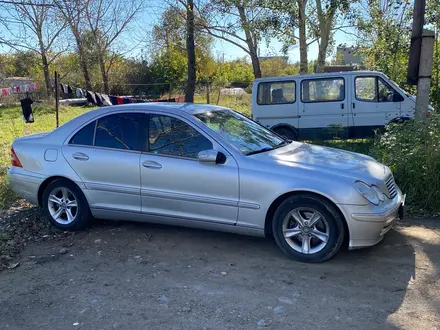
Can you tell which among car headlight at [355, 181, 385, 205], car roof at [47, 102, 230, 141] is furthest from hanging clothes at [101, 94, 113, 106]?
car headlight at [355, 181, 385, 205]

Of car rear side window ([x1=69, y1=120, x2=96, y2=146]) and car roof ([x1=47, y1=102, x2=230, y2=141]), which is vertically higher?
car roof ([x1=47, y1=102, x2=230, y2=141])

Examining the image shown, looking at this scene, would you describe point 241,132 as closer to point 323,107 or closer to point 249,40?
point 323,107

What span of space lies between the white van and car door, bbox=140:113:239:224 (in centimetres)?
621

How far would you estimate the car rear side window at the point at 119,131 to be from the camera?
5.06 meters

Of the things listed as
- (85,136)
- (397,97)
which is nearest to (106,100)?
(397,97)

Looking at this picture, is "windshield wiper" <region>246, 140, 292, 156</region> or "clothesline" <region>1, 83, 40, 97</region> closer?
"windshield wiper" <region>246, 140, 292, 156</region>

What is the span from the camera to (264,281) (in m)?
3.98

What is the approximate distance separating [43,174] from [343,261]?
11.9ft

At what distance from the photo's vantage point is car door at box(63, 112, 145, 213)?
496 centimetres

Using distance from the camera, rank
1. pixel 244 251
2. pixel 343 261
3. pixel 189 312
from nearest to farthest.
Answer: pixel 189 312, pixel 343 261, pixel 244 251

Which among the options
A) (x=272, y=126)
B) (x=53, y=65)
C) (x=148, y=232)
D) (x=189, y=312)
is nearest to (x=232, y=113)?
(x=148, y=232)

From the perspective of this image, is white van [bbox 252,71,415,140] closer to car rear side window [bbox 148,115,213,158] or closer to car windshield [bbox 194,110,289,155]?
car windshield [bbox 194,110,289,155]

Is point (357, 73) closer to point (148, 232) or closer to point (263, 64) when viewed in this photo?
point (148, 232)

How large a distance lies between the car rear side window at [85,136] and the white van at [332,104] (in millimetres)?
6364
